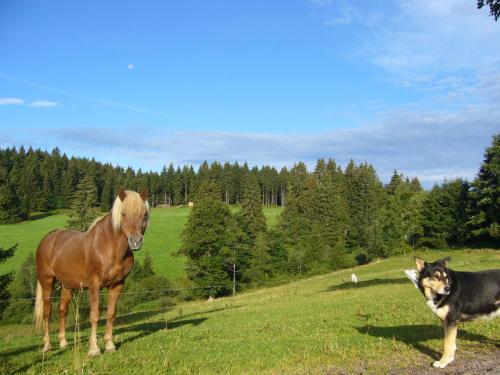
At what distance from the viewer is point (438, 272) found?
7.07m

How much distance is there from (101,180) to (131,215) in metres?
143

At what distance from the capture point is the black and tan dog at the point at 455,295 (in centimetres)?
697

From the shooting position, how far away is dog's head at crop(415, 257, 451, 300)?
6.96 m

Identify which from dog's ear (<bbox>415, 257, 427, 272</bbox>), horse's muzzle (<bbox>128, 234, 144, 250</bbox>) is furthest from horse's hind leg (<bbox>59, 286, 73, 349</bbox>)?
dog's ear (<bbox>415, 257, 427, 272</bbox>)

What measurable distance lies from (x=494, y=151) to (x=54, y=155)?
142655 millimetres

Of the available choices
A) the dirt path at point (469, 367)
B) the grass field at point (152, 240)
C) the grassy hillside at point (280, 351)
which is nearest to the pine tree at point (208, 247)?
the grass field at point (152, 240)

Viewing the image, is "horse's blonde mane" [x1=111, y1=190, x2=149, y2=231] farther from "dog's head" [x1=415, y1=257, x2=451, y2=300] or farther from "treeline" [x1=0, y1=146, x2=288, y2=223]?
"treeline" [x1=0, y1=146, x2=288, y2=223]

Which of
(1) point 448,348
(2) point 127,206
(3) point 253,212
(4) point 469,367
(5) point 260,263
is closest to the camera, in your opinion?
(4) point 469,367

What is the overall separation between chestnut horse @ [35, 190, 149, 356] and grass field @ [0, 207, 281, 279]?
60.3 metres

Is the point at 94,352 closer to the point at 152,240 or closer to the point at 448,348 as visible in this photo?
the point at 448,348

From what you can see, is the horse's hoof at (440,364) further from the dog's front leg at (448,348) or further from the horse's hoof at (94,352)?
the horse's hoof at (94,352)

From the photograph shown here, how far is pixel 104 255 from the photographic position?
28.1 ft

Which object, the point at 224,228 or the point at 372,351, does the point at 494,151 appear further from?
the point at 372,351

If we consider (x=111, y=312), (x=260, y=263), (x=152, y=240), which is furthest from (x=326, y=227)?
(x=111, y=312)
